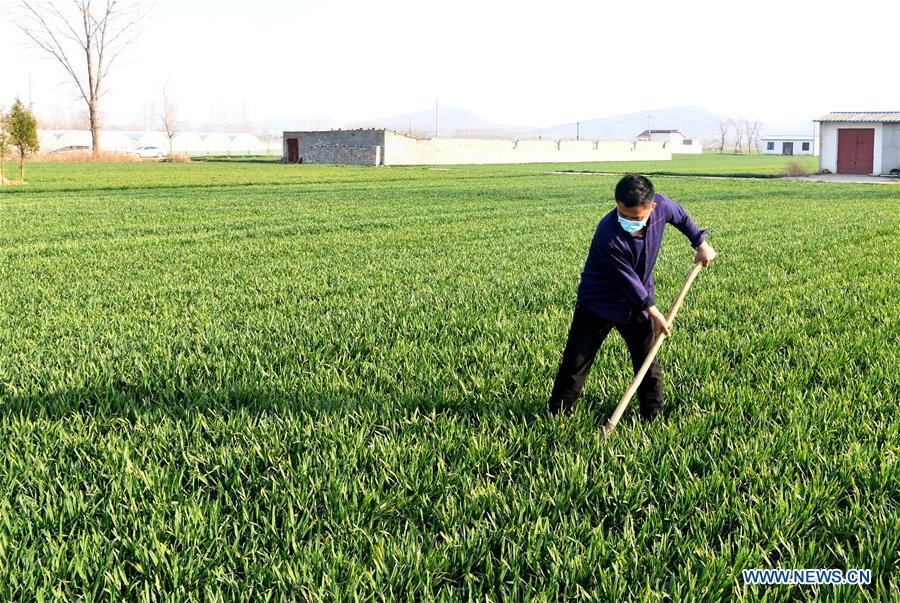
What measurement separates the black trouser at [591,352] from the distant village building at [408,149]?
188ft

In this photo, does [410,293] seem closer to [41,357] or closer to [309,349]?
[309,349]

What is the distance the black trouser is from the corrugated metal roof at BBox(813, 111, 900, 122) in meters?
39.1

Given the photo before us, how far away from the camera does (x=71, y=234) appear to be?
46.8ft

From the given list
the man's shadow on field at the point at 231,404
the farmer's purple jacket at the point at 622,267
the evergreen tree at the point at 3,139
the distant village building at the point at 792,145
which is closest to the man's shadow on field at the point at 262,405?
the man's shadow on field at the point at 231,404

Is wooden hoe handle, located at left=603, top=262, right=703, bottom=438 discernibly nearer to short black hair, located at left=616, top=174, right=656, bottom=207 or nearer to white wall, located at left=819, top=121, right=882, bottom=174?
short black hair, located at left=616, top=174, right=656, bottom=207

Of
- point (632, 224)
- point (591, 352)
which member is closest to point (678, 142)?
point (591, 352)

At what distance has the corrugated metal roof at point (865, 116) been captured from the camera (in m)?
37.6

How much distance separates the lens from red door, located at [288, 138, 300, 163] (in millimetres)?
66250

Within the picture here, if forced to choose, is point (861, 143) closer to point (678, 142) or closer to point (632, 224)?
point (632, 224)

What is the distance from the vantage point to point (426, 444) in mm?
3902

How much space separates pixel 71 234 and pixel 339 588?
13502 millimetres

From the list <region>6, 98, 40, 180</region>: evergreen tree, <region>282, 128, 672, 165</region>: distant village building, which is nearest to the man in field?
<region>6, 98, 40, 180</region>: evergreen tree

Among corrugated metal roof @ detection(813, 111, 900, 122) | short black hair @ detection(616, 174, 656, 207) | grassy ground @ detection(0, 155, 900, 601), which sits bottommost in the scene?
grassy ground @ detection(0, 155, 900, 601)

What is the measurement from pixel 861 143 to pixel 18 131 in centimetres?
3887
